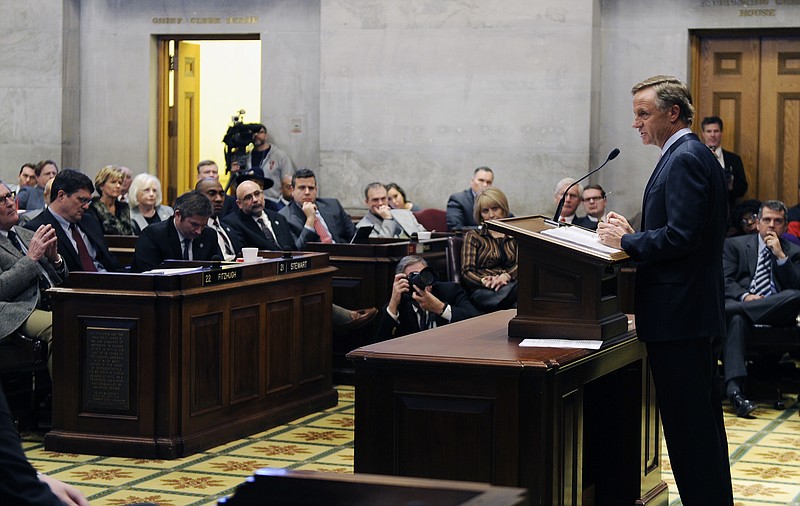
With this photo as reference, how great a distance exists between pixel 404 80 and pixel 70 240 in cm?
633

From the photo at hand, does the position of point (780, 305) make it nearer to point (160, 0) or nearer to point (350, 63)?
point (350, 63)

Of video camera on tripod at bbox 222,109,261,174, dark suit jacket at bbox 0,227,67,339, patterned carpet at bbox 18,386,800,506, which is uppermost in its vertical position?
video camera on tripod at bbox 222,109,261,174

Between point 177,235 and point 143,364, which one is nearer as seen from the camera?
point 143,364

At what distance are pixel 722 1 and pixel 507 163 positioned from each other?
2624mm

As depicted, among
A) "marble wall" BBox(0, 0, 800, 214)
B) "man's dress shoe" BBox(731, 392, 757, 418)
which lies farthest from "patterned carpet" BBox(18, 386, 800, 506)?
"marble wall" BBox(0, 0, 800, 214)

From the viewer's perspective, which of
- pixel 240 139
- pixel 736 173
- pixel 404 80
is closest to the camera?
pixel 736 173

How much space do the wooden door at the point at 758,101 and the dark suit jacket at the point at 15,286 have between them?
7834 millimetres

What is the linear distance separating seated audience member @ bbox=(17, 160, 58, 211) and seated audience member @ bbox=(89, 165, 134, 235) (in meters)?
1.69

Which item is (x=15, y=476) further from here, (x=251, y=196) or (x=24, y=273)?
(x=251, y=196)

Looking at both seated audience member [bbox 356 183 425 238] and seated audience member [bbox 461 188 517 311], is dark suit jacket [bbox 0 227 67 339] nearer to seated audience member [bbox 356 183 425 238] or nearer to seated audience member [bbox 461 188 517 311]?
seated audience member [bbox 461 188 517 311]

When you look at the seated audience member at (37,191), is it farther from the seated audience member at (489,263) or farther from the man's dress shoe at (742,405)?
the man's dress shoe at (742,405)

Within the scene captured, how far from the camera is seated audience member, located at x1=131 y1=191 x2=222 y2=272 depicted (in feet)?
23.7

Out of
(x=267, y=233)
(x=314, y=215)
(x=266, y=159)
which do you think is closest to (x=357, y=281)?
(x=267, y=233)

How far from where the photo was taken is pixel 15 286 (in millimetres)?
6598
